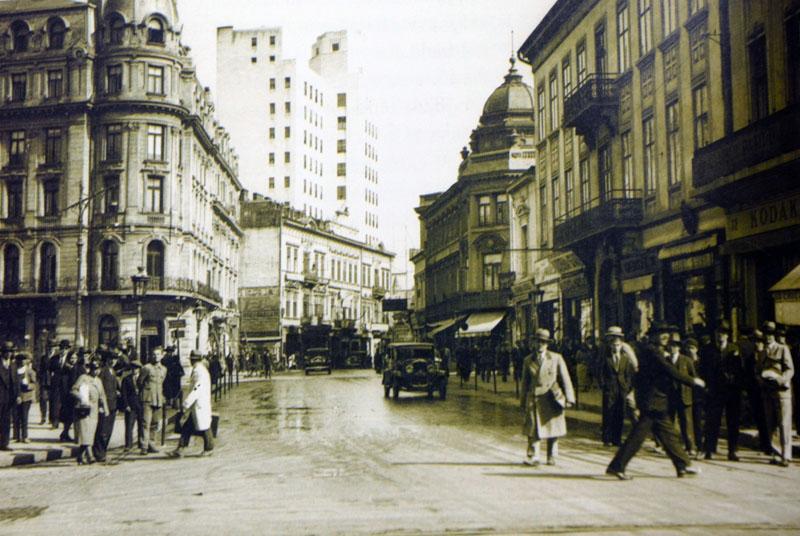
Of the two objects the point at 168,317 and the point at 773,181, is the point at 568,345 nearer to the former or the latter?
the point at 773,181

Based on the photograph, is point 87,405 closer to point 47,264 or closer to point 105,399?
point 105,399

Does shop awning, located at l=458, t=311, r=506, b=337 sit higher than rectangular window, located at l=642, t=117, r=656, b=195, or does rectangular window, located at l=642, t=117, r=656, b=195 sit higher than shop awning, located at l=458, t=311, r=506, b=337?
rectangular window, located at l=642, t=117, r=656, b=195

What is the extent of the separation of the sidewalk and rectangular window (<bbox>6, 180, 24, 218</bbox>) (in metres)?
29.4

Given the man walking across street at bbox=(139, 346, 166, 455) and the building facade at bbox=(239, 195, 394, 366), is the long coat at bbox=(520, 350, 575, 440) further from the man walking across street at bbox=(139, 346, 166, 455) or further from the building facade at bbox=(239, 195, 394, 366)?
the building facade at bbox=(239, 195, 394, 366)

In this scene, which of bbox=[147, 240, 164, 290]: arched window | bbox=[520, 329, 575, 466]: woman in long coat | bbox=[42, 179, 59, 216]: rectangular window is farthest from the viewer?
bbox=[42, 179, 59, 216]: rectangular window

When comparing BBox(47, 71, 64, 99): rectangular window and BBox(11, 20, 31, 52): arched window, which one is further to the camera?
BBox(11, 20, 31, 52): arched window

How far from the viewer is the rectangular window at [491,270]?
181ft

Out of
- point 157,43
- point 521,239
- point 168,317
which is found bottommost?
point 168,317

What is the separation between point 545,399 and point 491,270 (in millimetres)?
42869

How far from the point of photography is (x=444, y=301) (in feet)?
207

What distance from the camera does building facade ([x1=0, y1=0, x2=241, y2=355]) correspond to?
50.5 m

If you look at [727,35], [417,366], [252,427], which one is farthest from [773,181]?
[417,366]

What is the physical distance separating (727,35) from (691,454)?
1100 centimetres

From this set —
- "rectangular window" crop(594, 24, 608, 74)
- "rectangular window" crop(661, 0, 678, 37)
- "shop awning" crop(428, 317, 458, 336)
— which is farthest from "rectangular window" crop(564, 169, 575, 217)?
"shop awning" crop(428, 317, 458, 336)
